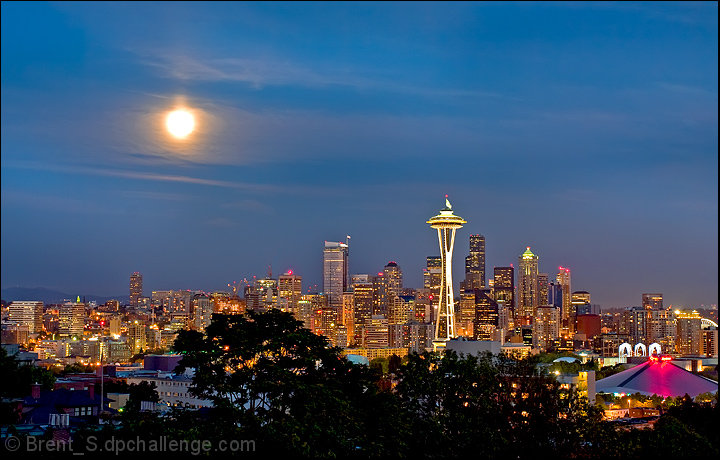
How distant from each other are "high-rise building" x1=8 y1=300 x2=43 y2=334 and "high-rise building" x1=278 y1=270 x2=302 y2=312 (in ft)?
147

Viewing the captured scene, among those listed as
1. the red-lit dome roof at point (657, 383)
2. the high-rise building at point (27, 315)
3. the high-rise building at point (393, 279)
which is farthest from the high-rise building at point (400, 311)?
the red-lit dome roof at point (657, 383)

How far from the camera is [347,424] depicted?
59.7ft

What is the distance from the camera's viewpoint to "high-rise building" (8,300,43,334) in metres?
179

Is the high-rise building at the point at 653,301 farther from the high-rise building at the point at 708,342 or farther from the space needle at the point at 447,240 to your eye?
the space needle at the point at 447,240

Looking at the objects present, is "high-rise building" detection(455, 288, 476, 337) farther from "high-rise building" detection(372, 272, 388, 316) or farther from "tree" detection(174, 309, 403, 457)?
"tree" detection(174, 309, 403, 457)

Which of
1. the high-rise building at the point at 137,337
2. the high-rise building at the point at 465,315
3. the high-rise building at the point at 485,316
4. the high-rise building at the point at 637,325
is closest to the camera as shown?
the high-rise building at the point at 137,337

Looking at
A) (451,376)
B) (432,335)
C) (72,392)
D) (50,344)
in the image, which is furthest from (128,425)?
(432,335)

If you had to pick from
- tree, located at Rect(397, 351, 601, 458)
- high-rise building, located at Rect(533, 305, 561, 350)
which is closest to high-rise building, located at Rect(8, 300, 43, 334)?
high-rise building, located at Rect(533, 305, 561, 350)

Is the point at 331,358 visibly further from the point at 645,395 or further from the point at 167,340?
the point at 167,340

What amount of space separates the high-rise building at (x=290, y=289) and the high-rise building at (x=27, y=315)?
1765 inches

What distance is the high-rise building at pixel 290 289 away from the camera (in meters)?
185

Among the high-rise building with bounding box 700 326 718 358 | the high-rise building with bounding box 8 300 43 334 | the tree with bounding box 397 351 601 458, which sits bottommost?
the high-rise building with bounding box 700 326 718 358

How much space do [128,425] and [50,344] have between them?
13242 cm

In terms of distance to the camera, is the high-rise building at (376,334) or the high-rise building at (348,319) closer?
the high-rise building at (376,334)
